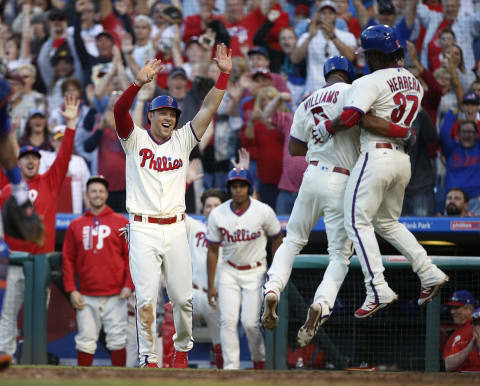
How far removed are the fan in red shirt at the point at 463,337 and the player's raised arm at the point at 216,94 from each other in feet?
9.28

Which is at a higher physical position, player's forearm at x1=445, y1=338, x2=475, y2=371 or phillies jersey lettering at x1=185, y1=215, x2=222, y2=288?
phillies jersey lettering at x1=185, y1=215, x2=222, y2=288

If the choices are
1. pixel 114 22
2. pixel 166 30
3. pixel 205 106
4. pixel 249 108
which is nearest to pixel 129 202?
pixel 205 106

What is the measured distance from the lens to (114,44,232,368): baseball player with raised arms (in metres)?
5.83

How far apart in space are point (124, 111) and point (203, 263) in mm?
2890

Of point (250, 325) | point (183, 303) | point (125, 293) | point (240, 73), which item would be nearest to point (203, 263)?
point (125, 293)

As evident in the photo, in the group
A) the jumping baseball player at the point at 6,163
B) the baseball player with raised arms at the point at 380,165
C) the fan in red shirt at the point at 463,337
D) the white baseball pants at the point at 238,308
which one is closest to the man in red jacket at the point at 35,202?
the white baseball pants at the point at 238,308

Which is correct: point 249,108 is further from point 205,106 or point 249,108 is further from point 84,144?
point 205,106

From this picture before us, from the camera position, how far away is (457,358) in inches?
270

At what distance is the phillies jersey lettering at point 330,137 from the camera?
5.77 m

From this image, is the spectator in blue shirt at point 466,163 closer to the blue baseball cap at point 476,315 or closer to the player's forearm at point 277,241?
the blue baseball cap at point 476,315

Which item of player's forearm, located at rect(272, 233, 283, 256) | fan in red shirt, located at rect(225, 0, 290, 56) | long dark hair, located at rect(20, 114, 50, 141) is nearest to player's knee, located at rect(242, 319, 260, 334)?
player's forearm, located at rect(272, 233, 283, 256)

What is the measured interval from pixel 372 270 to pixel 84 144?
16.1 ft

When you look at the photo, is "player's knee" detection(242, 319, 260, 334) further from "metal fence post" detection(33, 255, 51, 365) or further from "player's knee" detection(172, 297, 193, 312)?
"metal fence post" detection(33, 255, 51, 365)

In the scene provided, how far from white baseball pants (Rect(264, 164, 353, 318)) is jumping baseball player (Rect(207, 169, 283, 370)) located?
5.94 ft
